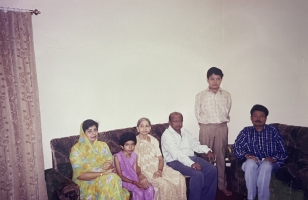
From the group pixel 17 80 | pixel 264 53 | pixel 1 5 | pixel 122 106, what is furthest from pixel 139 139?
pixel 264 53

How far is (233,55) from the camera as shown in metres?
3.90

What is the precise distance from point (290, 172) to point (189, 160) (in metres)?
1.11

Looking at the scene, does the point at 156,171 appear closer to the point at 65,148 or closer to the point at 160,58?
the point at 65,148

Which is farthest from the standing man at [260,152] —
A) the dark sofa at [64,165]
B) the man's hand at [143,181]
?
the man's hand at [143,181]

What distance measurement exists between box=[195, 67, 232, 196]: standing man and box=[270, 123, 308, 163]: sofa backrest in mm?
764

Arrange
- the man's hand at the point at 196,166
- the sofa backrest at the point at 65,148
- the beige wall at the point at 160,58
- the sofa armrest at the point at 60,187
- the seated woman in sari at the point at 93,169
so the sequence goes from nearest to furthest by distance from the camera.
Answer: the sofa armrest at the point at 60,187, the seated woman in sari at the point at 93,169, the sofa backrest at the point at 65,148, the man's hand at the point at 196,166, the beige wall at the point at 160,58

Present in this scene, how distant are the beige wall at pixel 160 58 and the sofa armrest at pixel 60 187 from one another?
670mm

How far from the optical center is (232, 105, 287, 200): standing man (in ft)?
8.46

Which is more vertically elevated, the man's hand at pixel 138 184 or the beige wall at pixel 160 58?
the beige wall at pixel 160 58

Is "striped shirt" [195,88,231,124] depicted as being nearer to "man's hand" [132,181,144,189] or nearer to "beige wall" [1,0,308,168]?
"beige wall" [1,0,308,168]

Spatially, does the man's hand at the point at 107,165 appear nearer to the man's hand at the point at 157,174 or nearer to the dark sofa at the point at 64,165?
the dark sofa at the point at 64,165

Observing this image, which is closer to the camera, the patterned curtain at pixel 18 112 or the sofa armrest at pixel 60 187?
the sofa armrest at pixel 60 187

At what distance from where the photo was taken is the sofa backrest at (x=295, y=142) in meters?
2.83

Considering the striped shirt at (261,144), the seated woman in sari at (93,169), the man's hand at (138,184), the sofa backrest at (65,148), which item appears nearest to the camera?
the seated woman in sari at (93,169)
